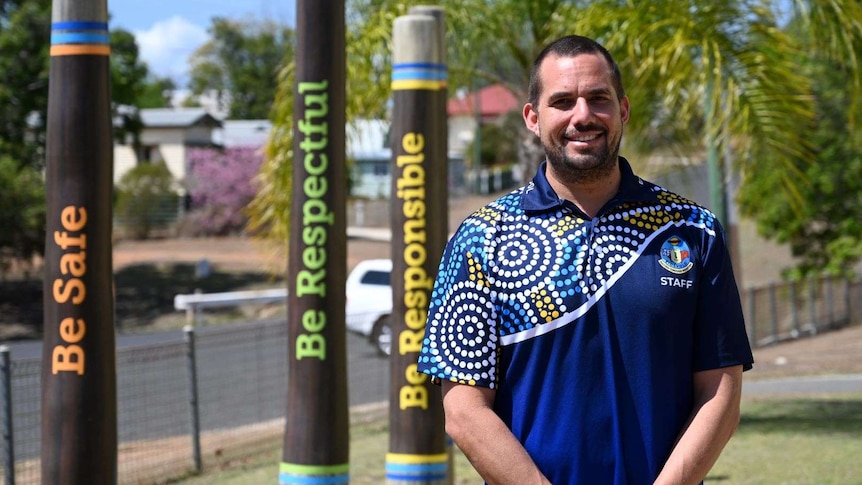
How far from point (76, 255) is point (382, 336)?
42.4 feet

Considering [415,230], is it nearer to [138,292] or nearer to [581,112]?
[581,112]

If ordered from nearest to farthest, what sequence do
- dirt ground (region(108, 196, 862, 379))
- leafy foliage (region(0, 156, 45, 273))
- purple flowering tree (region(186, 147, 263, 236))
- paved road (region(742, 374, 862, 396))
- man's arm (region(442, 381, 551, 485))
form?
man's arm (region(442, 381, 551, 485)) → paved road (region(742, 374, 862, 396)) → dirt ground (region(108, 196, 862, 379)) → leafy foliage (region(0, 156, 45, 273)) → purple flowering tree (region(186, 147, 263, 236))

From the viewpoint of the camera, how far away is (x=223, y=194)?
4925 centimetres

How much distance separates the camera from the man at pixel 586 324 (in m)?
3.00

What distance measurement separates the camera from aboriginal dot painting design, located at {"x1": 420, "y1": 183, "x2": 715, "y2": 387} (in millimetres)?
3016

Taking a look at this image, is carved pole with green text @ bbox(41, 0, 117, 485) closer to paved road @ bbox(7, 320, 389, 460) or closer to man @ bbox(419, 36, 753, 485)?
man @ bbox(419, 36, 753, 485)

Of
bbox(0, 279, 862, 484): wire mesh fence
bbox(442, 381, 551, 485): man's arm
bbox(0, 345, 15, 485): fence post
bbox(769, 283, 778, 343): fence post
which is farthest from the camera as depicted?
bbox(769, 283, 778, 343): fence post

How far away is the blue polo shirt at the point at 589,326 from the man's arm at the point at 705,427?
0.10 feet

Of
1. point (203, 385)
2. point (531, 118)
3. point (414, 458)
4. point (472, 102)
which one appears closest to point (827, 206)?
point (472, 102)

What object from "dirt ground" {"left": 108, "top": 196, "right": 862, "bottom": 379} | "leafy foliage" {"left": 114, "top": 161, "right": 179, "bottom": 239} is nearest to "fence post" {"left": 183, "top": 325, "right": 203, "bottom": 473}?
"dirt ground" {"left": 108, "top": 196, "right": 862, "bottom": 379}

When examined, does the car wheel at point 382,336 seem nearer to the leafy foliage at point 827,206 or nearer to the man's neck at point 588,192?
the leafy foliage at point 827,206

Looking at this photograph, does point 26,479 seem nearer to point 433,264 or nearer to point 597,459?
point 433,264

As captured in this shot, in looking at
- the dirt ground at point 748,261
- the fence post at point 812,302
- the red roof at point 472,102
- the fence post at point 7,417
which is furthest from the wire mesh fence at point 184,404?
the fence post at point 812,302

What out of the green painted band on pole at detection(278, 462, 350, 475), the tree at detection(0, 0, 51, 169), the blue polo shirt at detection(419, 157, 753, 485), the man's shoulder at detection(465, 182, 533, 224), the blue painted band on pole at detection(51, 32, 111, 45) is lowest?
the green painted band on pole at detection(278, 462, 350, 475)
